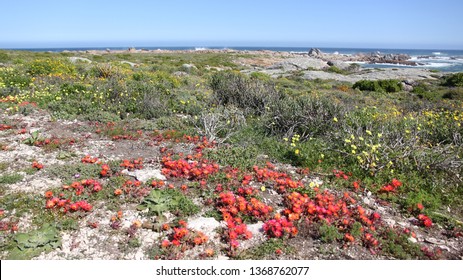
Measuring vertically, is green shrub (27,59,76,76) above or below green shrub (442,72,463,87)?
above

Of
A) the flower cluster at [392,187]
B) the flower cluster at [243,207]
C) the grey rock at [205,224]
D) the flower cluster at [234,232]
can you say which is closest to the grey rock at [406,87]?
the flower cluster at [392,187]

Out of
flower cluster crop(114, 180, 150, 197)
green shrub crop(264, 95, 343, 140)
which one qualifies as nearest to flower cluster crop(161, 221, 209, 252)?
flower cluster crop(114, 180, 150, 197)

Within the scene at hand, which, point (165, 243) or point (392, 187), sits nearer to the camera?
point (165, 243)

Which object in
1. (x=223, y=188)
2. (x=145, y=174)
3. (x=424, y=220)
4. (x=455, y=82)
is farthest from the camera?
(x=455, y=82)

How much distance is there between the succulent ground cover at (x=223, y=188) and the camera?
14.8ft

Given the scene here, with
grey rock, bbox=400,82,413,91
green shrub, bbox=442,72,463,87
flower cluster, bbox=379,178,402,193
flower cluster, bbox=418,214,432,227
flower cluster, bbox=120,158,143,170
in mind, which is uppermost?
green shrub, bbox=442,72,463,87

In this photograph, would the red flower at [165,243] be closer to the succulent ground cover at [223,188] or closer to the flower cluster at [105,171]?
the succulent ground cover at [223,188]

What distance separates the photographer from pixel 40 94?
38.6 ft

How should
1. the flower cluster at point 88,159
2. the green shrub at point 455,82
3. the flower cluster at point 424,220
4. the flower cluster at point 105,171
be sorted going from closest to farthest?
the flower cluster at point 424,220, the flower cluster at point 105,171, the flower cluster at point 88,159, the green shrub at point 455,82

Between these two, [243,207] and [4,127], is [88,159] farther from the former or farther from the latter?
[4,127]

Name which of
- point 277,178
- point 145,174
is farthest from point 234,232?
point 145,174

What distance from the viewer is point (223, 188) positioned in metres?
5.93

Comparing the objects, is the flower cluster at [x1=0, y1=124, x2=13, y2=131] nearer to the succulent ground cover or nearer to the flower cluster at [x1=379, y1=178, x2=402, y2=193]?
the succulent ground cover

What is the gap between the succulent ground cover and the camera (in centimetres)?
450
